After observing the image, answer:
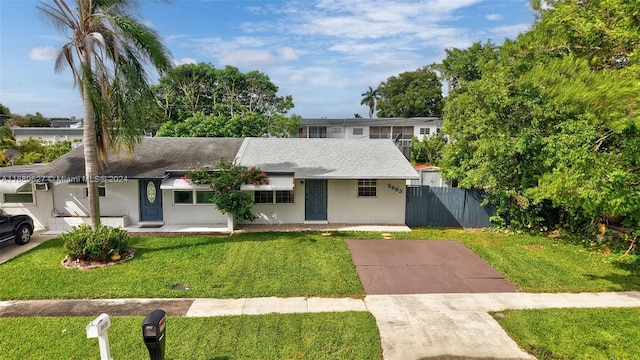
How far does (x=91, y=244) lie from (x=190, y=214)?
17.3 ft

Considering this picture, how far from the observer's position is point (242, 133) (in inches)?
1123

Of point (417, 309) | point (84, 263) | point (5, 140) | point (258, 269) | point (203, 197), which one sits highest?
point (5, 140)

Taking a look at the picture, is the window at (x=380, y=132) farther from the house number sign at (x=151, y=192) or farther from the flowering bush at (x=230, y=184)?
the house number sign at (x=151, y=192)

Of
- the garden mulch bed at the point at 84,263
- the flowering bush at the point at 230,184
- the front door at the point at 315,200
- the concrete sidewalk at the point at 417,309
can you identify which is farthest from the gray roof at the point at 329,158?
the concrete sidewalk at the point at 417,309

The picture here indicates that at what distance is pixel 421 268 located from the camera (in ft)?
36.2

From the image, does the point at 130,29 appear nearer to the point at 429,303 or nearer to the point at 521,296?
the point at 429,303

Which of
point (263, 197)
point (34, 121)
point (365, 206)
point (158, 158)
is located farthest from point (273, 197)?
point (34, 121)

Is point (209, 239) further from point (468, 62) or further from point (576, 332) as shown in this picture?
point (468, 62)

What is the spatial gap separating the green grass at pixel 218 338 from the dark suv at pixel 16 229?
6.49m

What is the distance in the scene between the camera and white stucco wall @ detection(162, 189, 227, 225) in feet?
51.3

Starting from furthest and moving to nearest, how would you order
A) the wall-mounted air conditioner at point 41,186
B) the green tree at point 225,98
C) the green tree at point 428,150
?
the green tree at point 428,150
the green tree at point 225,98
the wall-mounted air conditioner at point 41,186

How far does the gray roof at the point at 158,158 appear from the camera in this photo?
595 inches

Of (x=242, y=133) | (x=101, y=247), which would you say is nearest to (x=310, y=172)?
(x=101, y=247)

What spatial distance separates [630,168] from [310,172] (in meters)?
10.5
